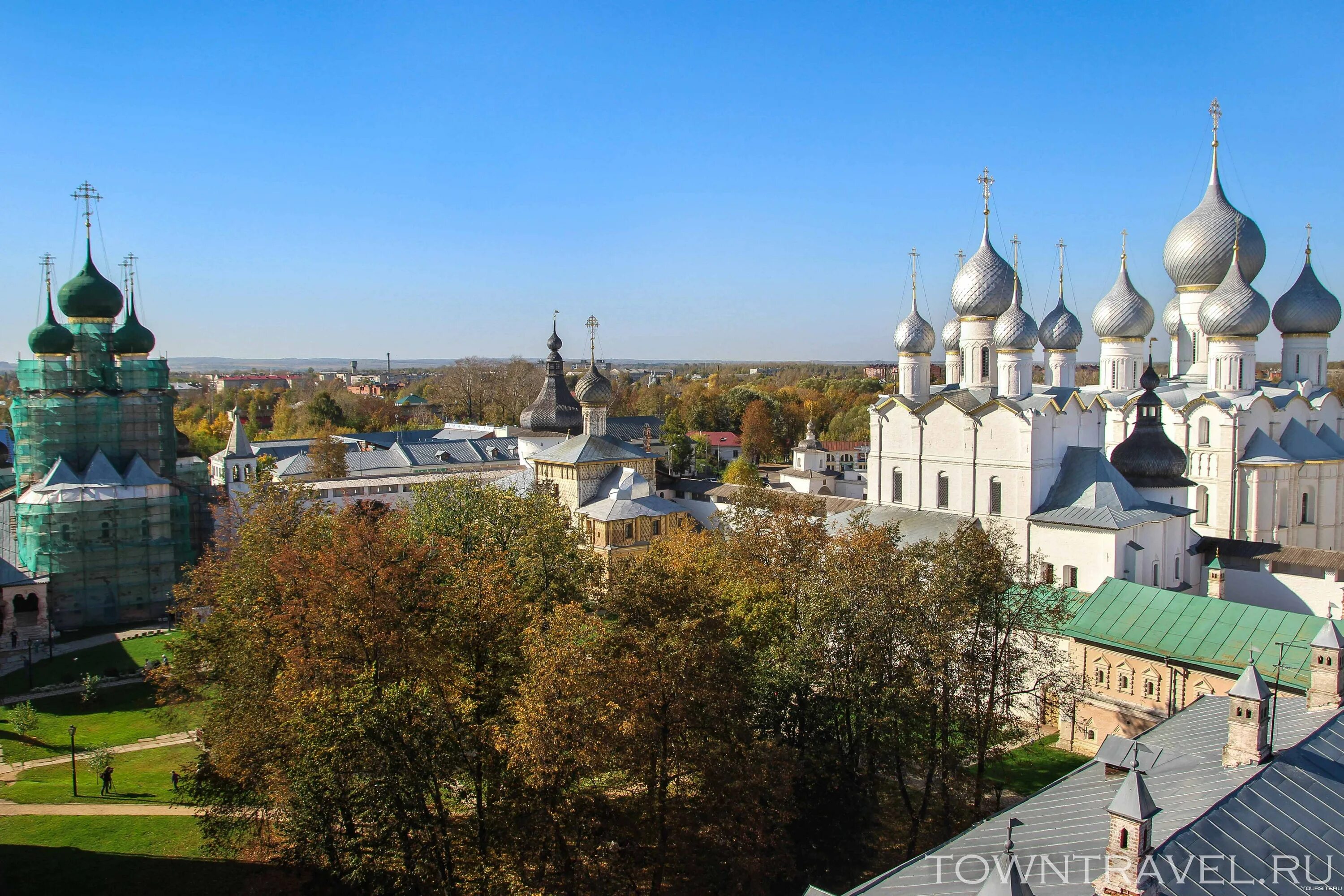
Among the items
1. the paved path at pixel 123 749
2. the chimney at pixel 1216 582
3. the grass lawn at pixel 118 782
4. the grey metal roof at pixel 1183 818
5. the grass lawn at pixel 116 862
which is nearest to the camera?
the grey metal roof at pixel 1183 818

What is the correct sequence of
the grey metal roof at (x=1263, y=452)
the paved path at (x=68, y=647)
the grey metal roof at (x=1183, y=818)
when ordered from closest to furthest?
the grey metal roof at (x=1183, y=818) → the paved path at (x=68, y=647) → the grey metal roof at (x=1263, y=452)

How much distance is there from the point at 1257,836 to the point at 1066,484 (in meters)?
15.8

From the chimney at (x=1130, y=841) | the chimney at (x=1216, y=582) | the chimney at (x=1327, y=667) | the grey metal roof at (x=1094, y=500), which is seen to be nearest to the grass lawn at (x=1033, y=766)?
the chimney at (x=1216, y=582)

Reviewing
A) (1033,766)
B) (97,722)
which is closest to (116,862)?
(97,722)

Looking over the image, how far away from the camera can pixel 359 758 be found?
432 inches

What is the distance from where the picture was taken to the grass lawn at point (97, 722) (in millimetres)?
18328

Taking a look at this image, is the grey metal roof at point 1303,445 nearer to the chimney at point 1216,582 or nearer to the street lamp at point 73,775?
the chimney at point 1216,582

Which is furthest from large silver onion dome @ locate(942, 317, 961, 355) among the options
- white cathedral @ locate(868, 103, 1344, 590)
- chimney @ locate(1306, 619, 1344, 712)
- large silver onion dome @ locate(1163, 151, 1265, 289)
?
chimney @ locate(1306, 619, 1344, 712)

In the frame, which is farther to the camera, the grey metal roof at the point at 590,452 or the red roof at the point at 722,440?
the red roof at the point at 722,440

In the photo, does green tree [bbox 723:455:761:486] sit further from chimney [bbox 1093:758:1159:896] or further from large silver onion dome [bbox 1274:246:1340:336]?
chimney [bbox 1093:758:1159:896]

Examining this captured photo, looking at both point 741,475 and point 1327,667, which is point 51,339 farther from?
point 1327,667

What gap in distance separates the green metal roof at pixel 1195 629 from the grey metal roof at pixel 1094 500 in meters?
3.13

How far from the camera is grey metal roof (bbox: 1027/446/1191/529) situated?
21797 mm

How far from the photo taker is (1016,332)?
2778 centimetres
